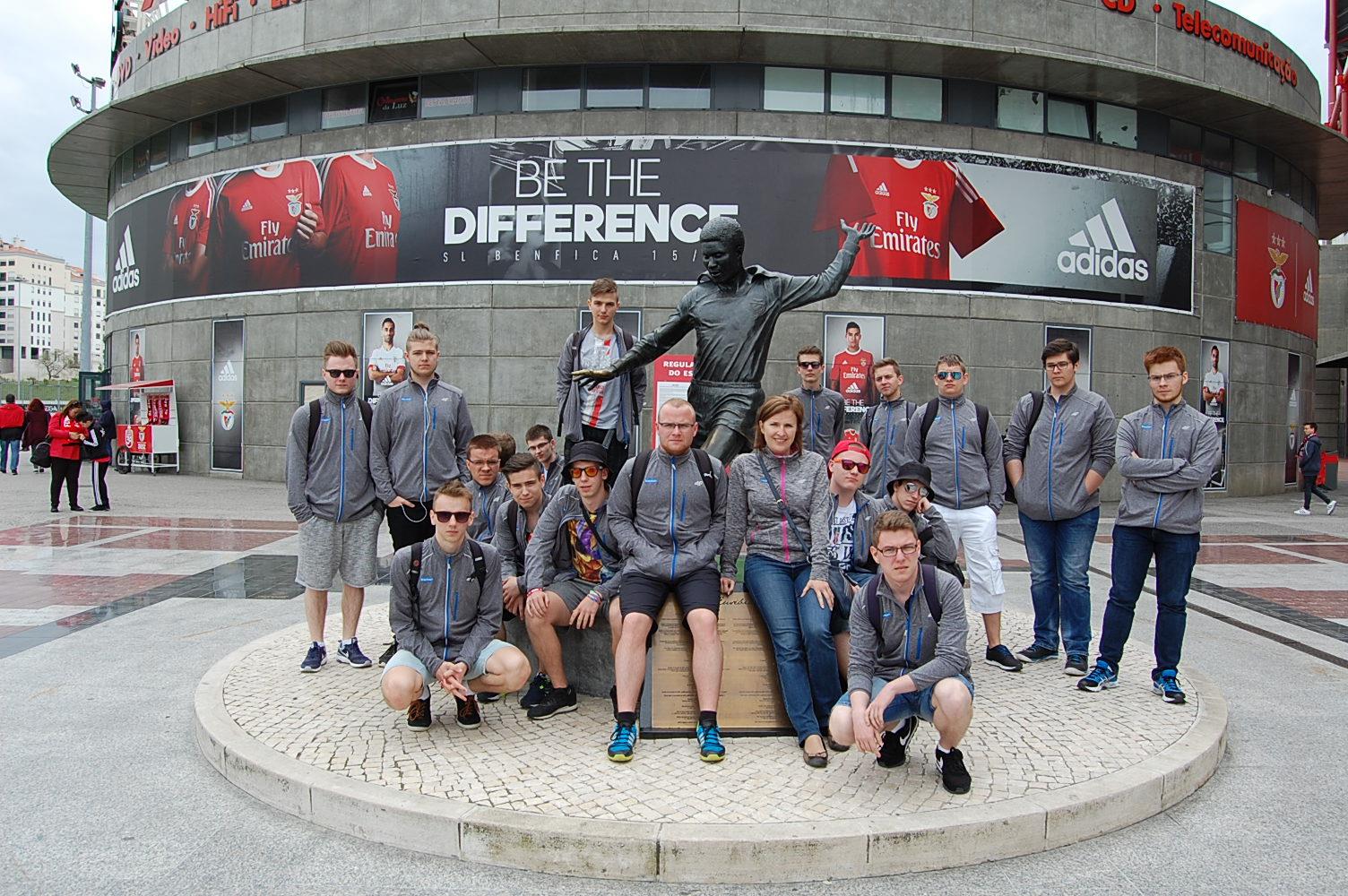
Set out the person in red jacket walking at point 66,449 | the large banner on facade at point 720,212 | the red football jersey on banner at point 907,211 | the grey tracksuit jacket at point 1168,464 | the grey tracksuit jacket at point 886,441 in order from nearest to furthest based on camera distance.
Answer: the grey tracksuit jacket at point 1168,464, the grey tracksuit jacket at point 886,441, the person in red jacket walking at point 66,449, the large banner on facade at point 720,212, the red football jersey on banner at point 907,211

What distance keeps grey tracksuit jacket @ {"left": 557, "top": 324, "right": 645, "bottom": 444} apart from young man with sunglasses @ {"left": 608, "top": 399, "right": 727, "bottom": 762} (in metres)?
1.45

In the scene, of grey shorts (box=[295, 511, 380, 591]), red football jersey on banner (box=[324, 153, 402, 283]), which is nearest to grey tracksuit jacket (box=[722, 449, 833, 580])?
grey shorts (box=[295, 511, 380, 591])

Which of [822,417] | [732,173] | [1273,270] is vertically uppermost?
[732,173]

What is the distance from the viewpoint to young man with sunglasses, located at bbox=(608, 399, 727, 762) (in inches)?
175

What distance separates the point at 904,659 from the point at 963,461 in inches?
95.2

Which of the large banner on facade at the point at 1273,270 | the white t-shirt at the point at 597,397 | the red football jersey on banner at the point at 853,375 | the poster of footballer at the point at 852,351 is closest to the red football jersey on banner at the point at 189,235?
the poster of footballer at the point at 852,351

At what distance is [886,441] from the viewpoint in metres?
6.64

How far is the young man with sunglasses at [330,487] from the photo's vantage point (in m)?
5.71

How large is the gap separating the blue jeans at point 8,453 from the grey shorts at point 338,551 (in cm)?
2120

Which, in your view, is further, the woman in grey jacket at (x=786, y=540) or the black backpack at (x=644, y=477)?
the black backpack at (x=644, y=477)

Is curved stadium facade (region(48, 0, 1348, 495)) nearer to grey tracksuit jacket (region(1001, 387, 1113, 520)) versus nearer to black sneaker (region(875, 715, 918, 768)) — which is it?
grey tracksuit jacket (region(1001, 387, 1113, 520))

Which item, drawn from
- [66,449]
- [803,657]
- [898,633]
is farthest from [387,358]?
[898,633]

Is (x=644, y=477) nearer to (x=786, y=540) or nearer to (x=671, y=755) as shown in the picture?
(x=786, y=540)

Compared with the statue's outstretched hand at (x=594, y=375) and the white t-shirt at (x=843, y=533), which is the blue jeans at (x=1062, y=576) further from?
the statue's outstretched hand at (x=594, y=375)
